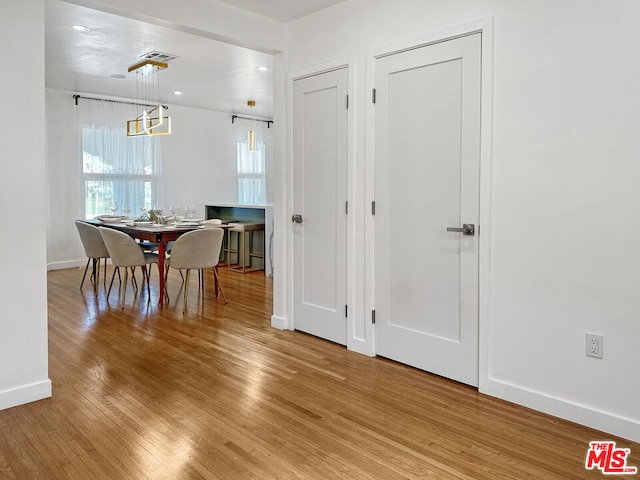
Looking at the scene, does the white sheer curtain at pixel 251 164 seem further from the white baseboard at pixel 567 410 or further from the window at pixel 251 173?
the white baseboard at pixel 567 410

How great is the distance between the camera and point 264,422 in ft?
8.07

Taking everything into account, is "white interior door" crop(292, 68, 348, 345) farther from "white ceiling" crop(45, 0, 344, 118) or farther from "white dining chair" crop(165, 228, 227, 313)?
"white dining chair" crop(165, 228, 227, 313)

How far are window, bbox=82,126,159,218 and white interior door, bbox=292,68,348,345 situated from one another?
14.7 ft

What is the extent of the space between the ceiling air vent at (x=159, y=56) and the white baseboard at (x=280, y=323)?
324 centimetres

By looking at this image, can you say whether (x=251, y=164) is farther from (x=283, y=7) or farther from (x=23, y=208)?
(x=23, y=208)

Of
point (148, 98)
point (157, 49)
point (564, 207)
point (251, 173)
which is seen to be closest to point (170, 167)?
point (148, 98)

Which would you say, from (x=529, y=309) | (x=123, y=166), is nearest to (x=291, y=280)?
(x=529, y=309)

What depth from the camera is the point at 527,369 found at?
2639mm

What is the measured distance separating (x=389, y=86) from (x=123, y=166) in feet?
19.4

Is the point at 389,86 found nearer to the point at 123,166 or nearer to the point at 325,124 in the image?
the point at 325,124

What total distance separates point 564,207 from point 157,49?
176 inches

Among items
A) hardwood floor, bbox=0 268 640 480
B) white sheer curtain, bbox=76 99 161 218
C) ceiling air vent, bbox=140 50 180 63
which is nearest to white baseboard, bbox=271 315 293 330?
hardwood floor, bbox=0 268 640 480

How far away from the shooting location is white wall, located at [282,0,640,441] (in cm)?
Answer: 226

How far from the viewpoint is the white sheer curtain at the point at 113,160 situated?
7508 millimetres
